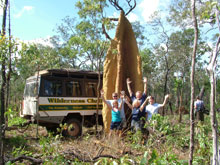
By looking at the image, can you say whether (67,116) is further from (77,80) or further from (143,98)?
(143,98)

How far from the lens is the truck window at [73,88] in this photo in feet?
30.0

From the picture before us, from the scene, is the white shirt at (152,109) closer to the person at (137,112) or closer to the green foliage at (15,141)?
the person at (137,112)

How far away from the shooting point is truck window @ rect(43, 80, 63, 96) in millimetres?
8562

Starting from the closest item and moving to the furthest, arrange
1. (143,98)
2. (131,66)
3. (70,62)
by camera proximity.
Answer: (143,98), (131,66), (70,62)

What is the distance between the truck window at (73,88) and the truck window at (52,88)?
1.04ft

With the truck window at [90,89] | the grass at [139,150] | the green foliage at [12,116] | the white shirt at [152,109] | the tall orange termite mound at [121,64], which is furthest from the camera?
the truck window at [90,89]

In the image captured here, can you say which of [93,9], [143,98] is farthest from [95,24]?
[143,98]

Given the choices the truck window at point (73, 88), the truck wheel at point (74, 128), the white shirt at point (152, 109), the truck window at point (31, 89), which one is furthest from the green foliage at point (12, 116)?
the white shirt at point (152, 109)

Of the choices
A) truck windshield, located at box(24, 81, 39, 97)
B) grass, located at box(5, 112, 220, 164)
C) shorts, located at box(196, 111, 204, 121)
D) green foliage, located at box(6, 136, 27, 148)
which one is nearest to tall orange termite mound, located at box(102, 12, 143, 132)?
truck windshield, located at box(24, 81, 39, 97)

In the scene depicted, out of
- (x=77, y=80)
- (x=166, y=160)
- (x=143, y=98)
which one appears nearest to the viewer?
(x=166, y=160)

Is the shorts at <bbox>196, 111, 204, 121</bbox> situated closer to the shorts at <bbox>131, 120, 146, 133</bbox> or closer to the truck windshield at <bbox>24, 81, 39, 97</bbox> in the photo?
the shorts at <bbox>131, 120, 146, 133</bbox>

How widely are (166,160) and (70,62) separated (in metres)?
22.6

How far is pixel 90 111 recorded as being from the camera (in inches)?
380

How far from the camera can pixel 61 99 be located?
29.2ft
